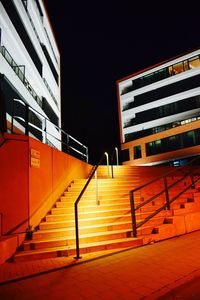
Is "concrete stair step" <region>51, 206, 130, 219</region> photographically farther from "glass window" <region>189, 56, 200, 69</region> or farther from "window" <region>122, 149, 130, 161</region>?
"glass window" <region>189, 56, 200, 69</region>

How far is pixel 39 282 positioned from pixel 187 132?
31.3 meters

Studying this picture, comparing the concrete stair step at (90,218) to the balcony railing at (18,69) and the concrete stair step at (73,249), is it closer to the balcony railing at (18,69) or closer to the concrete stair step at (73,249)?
the concrete stair step at (73,249)

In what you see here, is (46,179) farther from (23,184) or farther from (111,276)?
(111,276)

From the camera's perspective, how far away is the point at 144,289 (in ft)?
11.6

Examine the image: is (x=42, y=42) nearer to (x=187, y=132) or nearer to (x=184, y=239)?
(x=187, y=132)

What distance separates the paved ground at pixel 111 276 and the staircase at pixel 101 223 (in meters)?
0.49

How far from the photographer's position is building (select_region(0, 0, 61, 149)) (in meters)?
18.2

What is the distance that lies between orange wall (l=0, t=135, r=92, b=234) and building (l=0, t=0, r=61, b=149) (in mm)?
6572

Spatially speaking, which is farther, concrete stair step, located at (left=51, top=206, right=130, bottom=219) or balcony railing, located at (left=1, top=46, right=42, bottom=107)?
balcony railing, located at (left=1, top=46, right=42, bottom=107)

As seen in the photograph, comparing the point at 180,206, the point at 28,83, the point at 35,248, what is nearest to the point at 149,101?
the point at 28,83

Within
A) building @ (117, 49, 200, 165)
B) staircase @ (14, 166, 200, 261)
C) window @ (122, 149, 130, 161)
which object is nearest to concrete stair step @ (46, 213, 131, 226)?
staircase @ (14, 166, 200, 261)

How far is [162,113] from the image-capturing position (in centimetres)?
3672

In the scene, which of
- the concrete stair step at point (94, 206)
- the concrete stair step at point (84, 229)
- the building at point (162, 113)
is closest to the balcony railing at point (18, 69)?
the concrete stair step at point (94, 206)

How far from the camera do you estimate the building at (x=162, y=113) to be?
3325 cm
